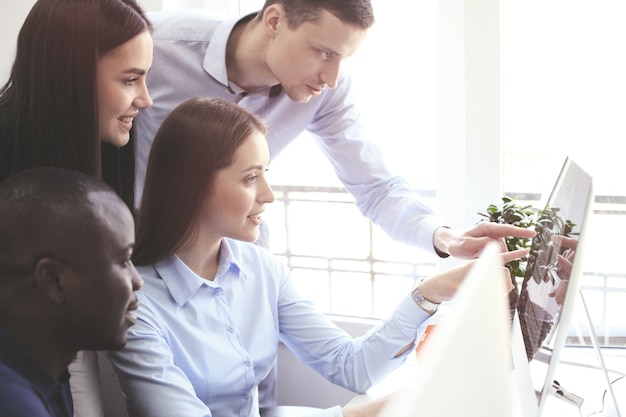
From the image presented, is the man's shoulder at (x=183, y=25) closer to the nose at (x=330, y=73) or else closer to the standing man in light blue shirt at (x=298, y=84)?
the standing man in light blue shirt at (x=298, y=84)

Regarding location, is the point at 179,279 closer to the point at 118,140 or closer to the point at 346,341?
the point at 118,140

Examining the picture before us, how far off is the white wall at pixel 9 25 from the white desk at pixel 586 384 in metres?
1.79

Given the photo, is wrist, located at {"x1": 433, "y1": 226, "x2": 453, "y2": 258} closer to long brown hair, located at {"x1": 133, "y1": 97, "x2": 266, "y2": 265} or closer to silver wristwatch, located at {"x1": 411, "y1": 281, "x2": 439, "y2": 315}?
silver wristwatch, located at {"x1": 411, "y1": 281, "x2": 439, "y2": 315}

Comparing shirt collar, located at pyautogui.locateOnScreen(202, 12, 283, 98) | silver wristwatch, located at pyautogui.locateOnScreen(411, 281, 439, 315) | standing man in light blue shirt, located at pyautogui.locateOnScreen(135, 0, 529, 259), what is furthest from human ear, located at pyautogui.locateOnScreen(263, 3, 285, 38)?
silver wristwatch, located at pyautogui.locateOnScreen(411, 281, 439, 315)

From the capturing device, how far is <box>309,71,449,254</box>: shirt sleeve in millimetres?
2084

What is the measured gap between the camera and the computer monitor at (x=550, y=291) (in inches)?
38.4

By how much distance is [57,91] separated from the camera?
140 cm

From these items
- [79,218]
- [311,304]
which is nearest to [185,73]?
[311,304]

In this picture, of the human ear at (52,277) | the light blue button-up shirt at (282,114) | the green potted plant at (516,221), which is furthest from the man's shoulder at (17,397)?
the green potted plant at (516,221)

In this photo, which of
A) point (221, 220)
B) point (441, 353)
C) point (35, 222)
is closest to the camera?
point (441, 353)

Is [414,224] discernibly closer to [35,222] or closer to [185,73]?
[185,73]

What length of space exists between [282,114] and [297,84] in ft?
0.72

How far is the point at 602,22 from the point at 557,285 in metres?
1.41

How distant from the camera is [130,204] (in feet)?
5.30
